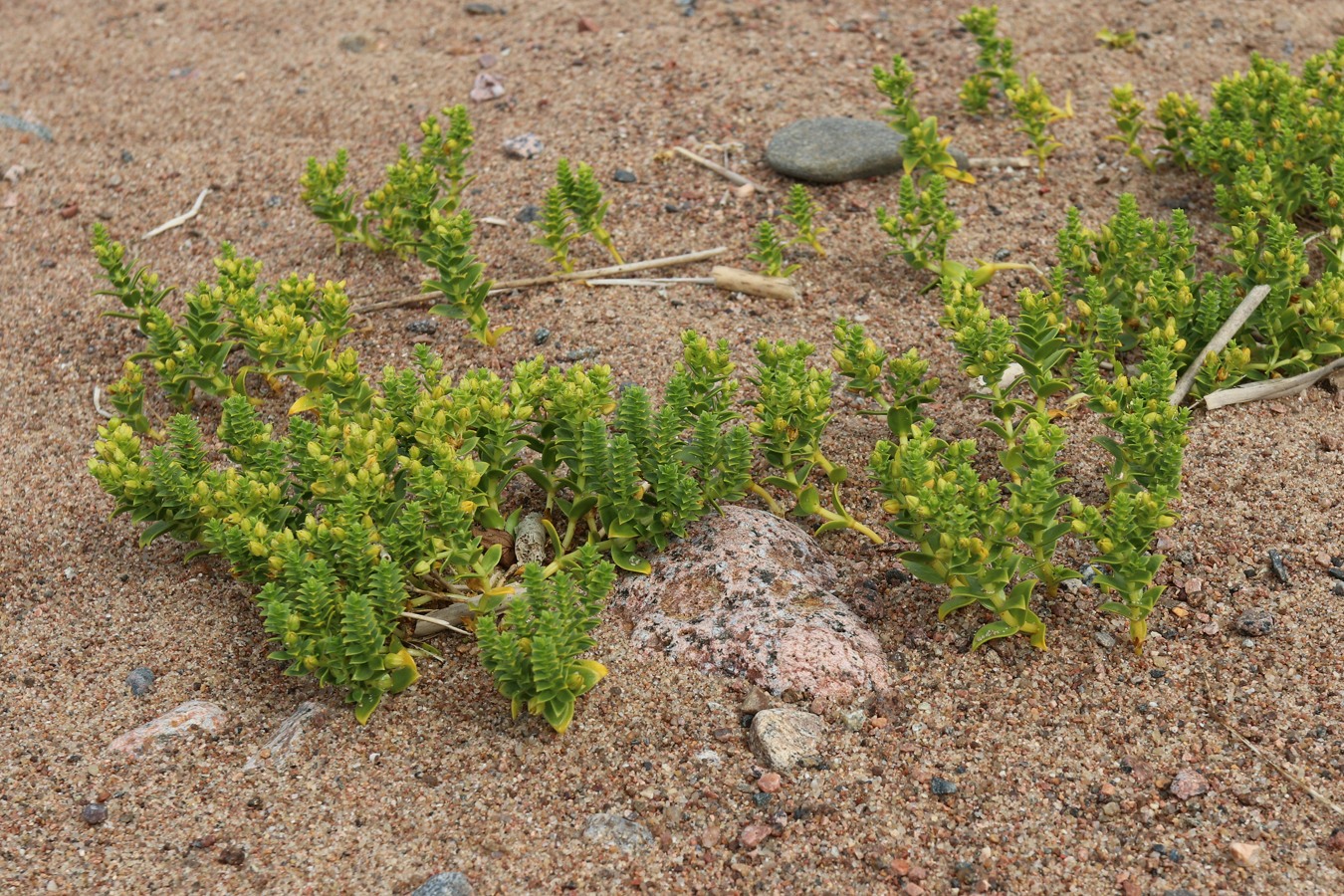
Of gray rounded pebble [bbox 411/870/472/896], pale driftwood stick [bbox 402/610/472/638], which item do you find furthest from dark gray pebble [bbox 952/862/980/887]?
pale driftwood stick [bbox 402/610/472/638]

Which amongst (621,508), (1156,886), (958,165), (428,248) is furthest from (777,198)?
(1156,886)

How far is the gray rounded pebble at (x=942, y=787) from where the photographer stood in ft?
10.9

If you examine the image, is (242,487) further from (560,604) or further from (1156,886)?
(1156,886)

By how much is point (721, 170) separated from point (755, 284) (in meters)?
0.94

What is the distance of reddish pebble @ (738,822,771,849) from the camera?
3201mm

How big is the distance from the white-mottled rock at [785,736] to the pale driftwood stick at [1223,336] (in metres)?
1.85

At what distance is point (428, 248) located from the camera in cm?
476

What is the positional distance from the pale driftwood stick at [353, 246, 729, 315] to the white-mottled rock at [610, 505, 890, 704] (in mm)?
1631

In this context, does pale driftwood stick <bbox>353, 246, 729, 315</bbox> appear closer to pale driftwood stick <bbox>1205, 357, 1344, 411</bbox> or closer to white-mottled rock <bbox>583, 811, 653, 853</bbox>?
pale driftwood stick <bbox>1205, 357, 1344, 411</bbox>

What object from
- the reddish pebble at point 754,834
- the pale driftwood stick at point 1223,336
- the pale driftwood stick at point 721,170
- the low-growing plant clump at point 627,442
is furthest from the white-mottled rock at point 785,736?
the pale driftwood stick at point 721,170

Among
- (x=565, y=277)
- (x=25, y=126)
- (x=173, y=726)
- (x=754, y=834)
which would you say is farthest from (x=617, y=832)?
(x=25, y=126)

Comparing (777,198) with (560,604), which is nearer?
(560,604)

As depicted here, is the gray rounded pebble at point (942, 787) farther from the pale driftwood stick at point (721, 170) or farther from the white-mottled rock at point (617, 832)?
the pale driftwood stick at point (721, 170)

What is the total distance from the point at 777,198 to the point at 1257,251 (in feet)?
6.40
